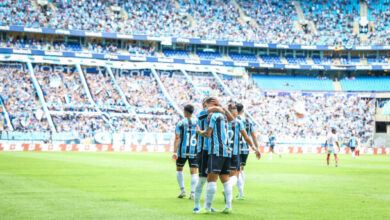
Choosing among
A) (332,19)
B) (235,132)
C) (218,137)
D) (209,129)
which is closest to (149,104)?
(332,19)

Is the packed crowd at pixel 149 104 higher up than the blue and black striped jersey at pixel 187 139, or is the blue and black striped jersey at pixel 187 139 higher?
the packed crowd at pixel 149 104

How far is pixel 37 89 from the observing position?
186 feet

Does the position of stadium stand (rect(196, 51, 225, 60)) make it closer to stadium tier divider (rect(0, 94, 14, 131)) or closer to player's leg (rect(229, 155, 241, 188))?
stadium tier divider (rect(0, 94, 14, 131))

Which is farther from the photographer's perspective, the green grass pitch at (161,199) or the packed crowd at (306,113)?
the packed crowd at (306,113)

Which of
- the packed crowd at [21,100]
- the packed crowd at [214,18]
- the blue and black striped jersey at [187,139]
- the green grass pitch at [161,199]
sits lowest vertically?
the green grass pitch at [161,199]

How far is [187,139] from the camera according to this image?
1327cm

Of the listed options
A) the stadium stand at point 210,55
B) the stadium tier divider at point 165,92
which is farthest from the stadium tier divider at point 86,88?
the stadium stand at point 210,55

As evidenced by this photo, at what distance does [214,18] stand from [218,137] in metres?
69.0

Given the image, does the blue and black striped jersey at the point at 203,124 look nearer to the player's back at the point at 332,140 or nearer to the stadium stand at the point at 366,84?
the player's back at the point at 332,140

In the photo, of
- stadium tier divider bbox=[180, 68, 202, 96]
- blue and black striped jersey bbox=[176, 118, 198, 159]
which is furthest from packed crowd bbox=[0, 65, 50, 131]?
blue and black striped jersey bbox=[176, 118, 198, 159]

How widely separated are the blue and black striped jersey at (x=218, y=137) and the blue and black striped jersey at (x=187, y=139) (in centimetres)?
309

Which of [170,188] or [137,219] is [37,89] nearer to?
[170,188]

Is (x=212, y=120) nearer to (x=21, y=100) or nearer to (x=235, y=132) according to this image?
(x=235, y=132)

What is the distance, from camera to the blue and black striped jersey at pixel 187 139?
520 inches
